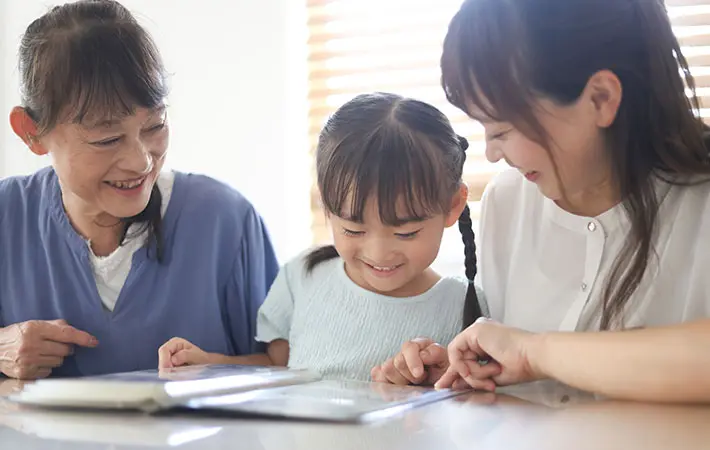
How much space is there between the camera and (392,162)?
1170mm

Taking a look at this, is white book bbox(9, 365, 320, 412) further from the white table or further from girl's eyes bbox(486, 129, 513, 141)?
girl's eyes bbox(486, 129, 513, 141)

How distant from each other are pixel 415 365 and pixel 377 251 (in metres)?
0.20

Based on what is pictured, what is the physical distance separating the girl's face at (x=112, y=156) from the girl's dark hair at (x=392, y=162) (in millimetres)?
259

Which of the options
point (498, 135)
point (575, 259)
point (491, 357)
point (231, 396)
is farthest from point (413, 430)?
point (575, 259)

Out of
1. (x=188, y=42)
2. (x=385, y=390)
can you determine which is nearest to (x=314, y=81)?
(x=188, y=42)

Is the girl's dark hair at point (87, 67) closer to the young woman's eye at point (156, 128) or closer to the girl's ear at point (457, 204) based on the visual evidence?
the young woman's eye at point (156, 128)

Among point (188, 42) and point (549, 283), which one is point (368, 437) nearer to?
point (549, 283)

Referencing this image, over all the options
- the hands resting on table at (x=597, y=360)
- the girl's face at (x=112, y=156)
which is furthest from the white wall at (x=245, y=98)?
the hands resting on table at (x=597, y=360)

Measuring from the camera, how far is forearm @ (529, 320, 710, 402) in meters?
0.77

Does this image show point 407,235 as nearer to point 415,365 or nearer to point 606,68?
point 415,365

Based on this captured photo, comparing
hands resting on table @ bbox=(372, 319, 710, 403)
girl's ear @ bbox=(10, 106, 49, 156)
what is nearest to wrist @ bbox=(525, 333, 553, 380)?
hands resting on table @ bbox=(372, 319, 710, 403)

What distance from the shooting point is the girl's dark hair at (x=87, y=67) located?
1240mm

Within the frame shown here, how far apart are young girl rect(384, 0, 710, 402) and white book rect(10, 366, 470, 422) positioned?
0.41 ft

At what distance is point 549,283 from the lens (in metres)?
1.18
